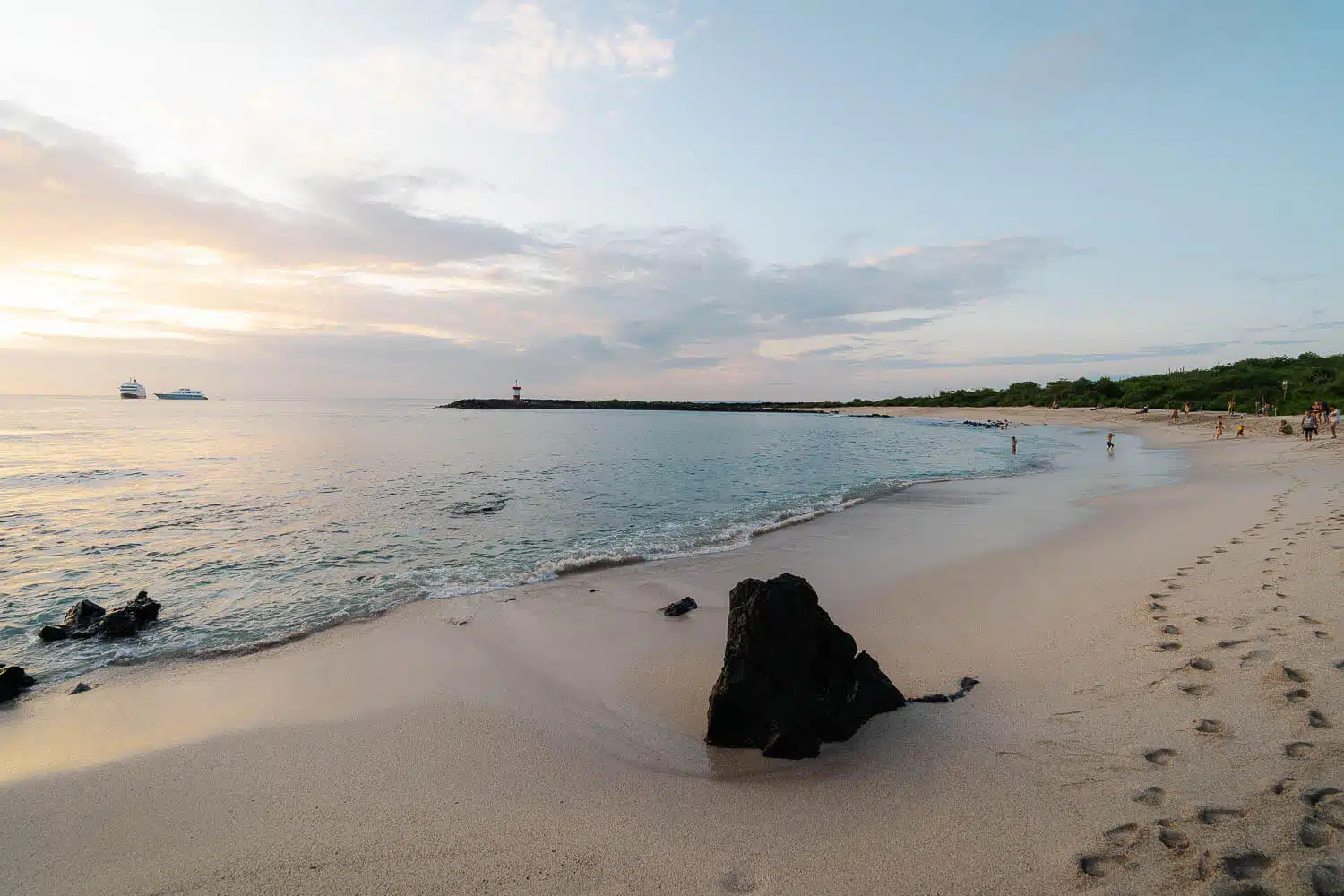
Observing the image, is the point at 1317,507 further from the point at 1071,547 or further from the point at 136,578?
the point at 136,578

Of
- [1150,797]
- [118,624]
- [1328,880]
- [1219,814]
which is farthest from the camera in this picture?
[118,624]

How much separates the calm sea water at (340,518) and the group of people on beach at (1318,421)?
8.35m

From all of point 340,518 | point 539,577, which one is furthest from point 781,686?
point 340,518

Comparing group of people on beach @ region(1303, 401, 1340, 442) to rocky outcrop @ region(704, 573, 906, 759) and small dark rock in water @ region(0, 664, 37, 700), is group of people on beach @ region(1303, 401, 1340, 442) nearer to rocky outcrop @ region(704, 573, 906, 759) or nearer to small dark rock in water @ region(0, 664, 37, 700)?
rocky outcrop @ region(704, 573, 906, 759)

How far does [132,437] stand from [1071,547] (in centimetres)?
5401

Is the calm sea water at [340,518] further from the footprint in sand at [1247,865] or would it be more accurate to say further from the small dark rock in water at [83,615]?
the footprint in sand at [1247,865]

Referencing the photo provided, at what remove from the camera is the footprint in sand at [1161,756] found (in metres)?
3.75

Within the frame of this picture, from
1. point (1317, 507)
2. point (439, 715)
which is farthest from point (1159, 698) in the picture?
Answer: point (1317, 507)

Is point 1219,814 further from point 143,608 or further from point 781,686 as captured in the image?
point 143,608

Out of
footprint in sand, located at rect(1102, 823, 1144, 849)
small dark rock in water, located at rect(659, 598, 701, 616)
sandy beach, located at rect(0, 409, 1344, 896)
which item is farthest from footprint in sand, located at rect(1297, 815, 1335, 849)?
small dark rock in water, located at rect(659, 598, 701, 616)

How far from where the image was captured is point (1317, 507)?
11.6 metres

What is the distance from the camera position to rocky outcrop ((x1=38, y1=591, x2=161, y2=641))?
25.0 ft

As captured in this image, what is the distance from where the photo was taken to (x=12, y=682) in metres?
6.09

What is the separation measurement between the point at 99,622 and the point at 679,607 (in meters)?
7.56
